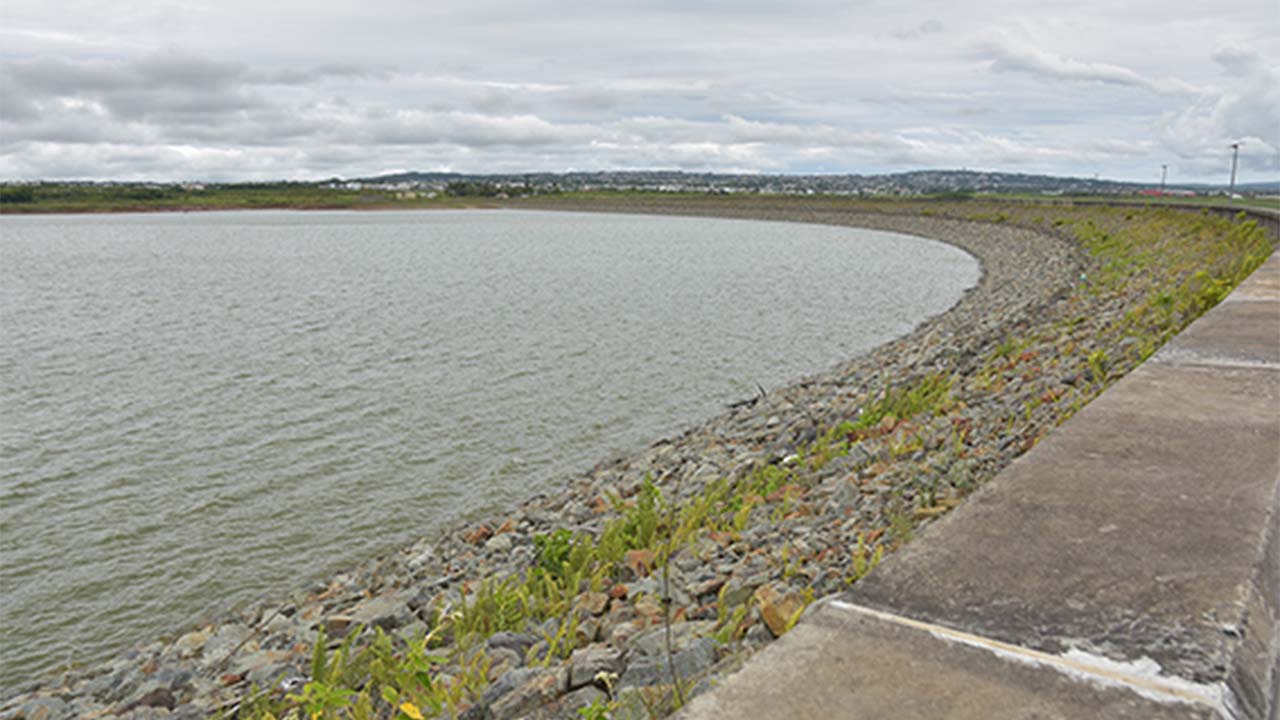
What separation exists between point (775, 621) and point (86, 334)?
2627 cm

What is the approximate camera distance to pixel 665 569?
152 inches

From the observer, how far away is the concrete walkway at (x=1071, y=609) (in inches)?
87.2

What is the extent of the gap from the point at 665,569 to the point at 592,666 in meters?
1.51

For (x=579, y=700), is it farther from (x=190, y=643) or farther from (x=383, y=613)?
(x=190, y=643)

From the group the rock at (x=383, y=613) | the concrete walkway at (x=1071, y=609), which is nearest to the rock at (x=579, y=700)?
the concrete walkway at (x=1071, y=609)

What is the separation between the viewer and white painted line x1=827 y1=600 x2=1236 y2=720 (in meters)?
2.13

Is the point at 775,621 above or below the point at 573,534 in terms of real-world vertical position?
above

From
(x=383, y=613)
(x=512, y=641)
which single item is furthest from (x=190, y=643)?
(x=512, y=641)

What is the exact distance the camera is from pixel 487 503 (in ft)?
38.9

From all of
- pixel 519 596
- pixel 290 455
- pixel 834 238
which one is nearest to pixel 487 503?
pixel 290 455

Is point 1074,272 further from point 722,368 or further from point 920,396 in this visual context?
point 920,396

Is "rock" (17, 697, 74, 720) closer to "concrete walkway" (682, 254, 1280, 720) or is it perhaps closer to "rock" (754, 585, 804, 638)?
"rock" (754, 585, 804, 638)

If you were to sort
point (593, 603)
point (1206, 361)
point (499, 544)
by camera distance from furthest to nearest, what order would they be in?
point (499, 544) < point (593, 603) < point (1206, 361)

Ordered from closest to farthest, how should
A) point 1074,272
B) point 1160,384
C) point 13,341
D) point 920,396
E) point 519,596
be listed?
point 1160,384 < point 519,596 < point 920,396 < point 13,341 < point 1074,272
